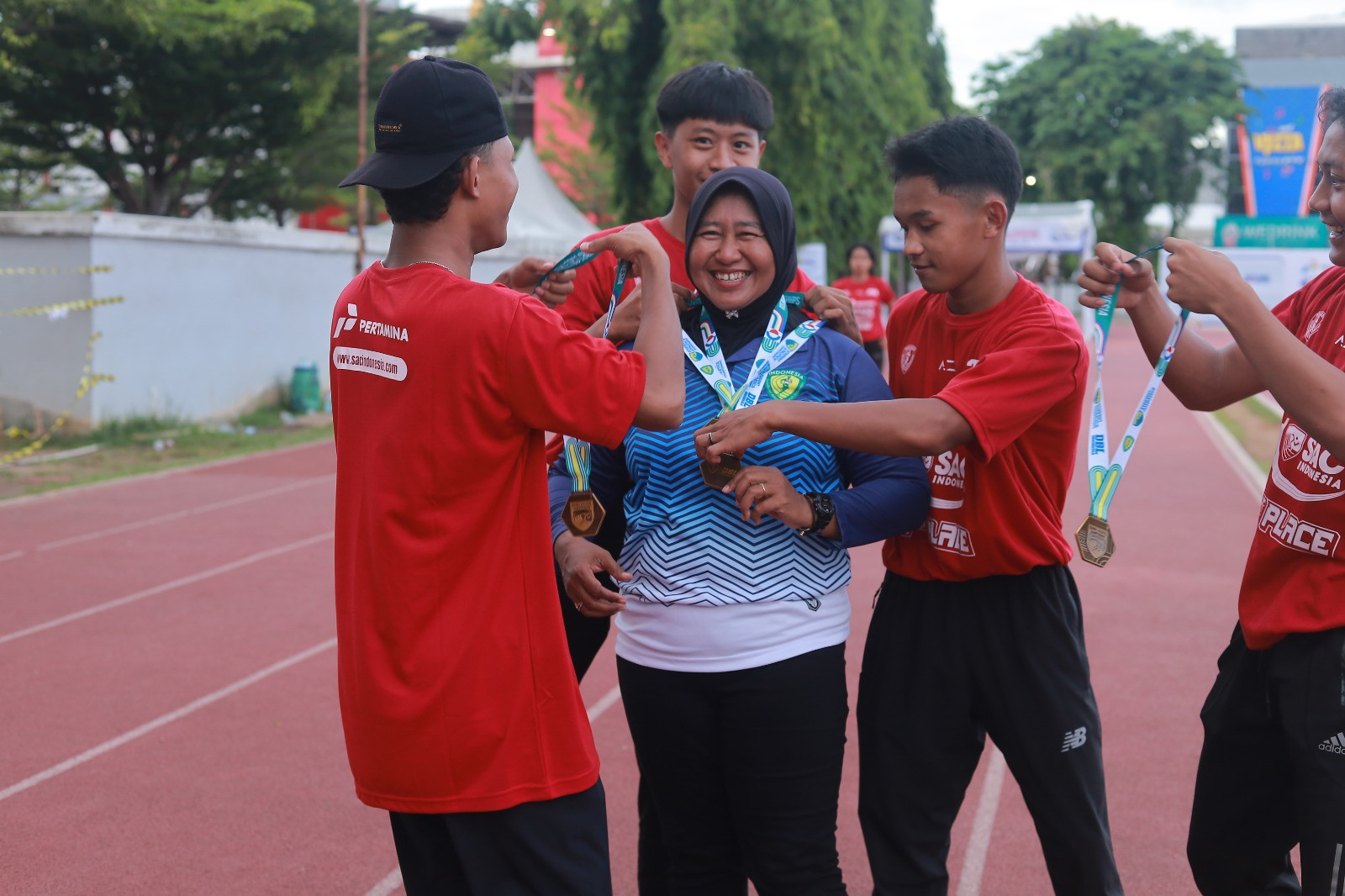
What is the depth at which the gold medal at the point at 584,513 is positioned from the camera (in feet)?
8.39

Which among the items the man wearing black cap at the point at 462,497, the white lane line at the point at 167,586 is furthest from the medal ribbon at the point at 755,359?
the white lane line at the point at 167,586

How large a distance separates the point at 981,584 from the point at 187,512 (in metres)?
8.70

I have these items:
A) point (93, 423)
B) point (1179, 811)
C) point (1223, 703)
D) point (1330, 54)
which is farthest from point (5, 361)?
point (1330, 54)

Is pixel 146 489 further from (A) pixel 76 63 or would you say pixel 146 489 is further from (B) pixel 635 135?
(B) pixel 635 135

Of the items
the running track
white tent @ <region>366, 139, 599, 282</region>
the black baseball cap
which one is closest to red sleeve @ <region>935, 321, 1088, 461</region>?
the black baseball cap

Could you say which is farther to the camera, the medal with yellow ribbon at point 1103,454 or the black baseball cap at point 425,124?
the medal with yellow ribbon at point 1103,454

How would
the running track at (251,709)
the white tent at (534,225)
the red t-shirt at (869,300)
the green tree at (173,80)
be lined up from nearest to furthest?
the running track at (251,709) < the red t-shirt at (869,300) < the green tree at (173,80) < the white tent at (534,225)

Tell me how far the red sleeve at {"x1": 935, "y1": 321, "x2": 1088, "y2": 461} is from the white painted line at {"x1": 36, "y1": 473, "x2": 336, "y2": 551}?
310 inches

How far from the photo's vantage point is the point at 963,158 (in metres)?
2.55

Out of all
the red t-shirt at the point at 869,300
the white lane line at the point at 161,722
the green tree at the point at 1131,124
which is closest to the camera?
the white lane line at the point at 161,722

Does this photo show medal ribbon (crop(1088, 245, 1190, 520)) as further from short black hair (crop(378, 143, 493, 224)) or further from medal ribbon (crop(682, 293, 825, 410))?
short black hair (crop(378, 143, 493, 224))

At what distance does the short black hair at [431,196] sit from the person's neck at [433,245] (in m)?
0.02

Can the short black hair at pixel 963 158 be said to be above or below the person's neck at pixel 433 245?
above

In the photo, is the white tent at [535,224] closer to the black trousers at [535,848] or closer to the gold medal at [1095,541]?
the gold medal at [1095,541]
